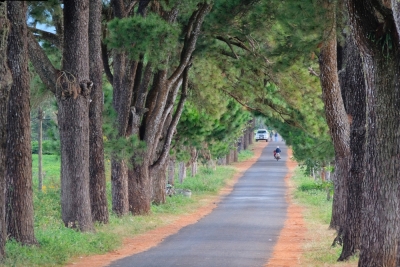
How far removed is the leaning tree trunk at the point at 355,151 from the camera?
15.3 meters

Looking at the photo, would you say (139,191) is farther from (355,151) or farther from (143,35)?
(355,151)

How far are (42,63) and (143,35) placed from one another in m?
3.54

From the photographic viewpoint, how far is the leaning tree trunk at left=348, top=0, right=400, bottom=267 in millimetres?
11656

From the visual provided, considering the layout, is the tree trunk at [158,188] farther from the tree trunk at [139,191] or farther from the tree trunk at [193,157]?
the tree trunk at [193,157]

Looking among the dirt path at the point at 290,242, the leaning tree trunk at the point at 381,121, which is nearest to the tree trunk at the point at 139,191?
the dirt path at the point at 290,242

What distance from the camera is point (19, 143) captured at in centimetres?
1566

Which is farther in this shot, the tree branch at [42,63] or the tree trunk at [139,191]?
the tree trunk at [139,191]

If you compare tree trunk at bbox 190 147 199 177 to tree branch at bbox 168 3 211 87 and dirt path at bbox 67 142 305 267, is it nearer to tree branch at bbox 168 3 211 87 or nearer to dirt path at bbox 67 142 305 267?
dirt path at bbox 67 142 305 267

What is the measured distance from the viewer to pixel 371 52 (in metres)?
11.7

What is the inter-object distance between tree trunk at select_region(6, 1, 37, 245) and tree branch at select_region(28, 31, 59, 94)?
2346 millimetres

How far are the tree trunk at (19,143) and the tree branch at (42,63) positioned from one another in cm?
235

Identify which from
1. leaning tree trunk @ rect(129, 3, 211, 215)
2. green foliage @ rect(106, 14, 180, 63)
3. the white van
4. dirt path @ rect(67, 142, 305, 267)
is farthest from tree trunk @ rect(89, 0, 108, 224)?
the white van

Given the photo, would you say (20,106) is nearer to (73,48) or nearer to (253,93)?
(73,48)

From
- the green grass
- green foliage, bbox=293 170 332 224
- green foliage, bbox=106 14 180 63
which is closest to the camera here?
the green grass
